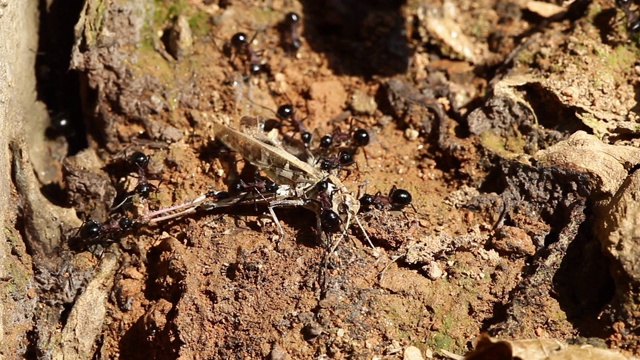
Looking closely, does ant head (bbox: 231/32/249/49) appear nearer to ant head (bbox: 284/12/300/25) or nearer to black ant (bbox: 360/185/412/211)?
ant head (bbox: 284/12/300/25)

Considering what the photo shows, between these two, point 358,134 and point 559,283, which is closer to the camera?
point 559,283

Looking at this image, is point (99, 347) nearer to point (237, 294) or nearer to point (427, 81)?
point (237, 294)

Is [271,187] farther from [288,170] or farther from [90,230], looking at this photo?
[90,230]

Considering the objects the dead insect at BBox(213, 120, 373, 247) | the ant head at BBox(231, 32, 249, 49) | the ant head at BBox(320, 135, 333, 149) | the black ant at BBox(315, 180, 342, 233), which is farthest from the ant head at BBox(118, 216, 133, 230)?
the ant head at BBox(231, 32, 249, 49)

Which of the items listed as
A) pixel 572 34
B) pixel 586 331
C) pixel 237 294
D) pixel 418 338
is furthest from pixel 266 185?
pixel 572 34

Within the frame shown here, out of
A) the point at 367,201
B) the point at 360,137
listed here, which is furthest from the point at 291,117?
the point at 367,201

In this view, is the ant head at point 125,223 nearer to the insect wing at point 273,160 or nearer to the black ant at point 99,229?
the black ant at point 99,229

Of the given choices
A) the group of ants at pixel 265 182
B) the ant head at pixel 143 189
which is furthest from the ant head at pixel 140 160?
the ant head at pixel 143 189
